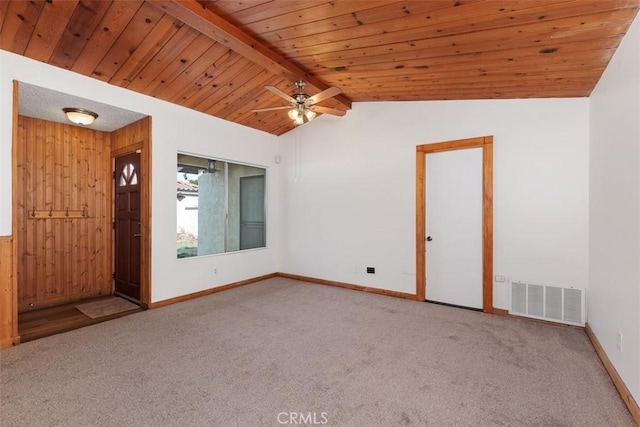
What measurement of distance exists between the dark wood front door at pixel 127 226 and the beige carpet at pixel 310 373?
964mm

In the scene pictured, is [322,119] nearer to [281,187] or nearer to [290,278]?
[281,187]

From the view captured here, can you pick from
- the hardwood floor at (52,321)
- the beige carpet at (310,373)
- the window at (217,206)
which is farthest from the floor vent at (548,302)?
the hardwood floor at (52,321)

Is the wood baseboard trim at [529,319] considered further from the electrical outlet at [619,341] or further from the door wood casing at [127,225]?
the door wood casing at [127,225]

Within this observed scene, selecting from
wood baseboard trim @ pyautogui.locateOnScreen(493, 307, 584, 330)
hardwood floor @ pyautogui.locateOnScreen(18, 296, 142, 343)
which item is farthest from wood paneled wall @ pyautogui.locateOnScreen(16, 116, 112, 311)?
wood baseboard trim @ pyautogui.locateOnScreen(493, 307, 584, 330)

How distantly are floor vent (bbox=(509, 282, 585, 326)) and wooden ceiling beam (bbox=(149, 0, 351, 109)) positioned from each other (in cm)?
364

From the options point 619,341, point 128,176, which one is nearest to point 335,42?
point 619,341

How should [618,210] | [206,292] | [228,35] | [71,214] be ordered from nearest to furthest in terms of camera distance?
[618,210] → [228,35] → [71,214] → [206,292]

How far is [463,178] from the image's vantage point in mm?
4090

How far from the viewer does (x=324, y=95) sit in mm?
3357

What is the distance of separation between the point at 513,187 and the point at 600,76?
1.33 m

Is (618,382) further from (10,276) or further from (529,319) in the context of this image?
(10,276)

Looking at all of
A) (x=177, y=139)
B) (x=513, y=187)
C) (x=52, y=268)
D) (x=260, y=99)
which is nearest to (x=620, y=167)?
(x=513, y=187)

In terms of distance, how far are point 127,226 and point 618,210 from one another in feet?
18.5

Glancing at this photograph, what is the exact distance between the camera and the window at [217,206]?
14.8 feet
